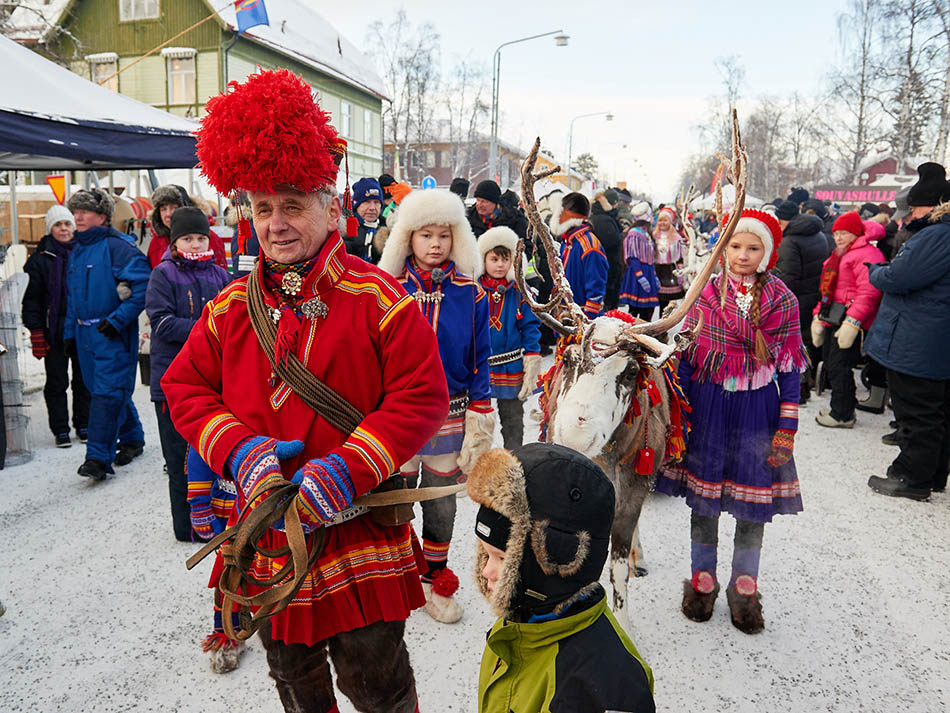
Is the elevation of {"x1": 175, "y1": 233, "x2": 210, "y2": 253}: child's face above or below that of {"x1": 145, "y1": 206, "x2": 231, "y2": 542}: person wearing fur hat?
above

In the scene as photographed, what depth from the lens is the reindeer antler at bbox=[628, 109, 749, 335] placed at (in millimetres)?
2968

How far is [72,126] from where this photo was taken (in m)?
5.25

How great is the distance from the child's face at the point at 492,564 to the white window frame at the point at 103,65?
2991cm

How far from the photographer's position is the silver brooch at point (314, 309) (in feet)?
6.08

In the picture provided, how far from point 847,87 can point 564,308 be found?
2878 centimetres

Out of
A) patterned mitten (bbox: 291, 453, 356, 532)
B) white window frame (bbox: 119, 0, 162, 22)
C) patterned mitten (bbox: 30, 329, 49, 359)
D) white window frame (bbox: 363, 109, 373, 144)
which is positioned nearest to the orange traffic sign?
patterned mitten (bbox: 30, 329, 49, 359)

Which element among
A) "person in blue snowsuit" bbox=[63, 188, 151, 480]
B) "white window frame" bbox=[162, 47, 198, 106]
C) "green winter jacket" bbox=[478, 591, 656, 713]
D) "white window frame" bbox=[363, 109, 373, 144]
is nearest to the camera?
"green winter jacket" bbox=[478, 591, 656, 713]

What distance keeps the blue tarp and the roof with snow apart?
17.3 m

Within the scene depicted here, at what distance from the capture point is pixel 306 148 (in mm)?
1742

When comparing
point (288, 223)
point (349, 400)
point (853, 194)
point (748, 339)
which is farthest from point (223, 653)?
point (853, 194)

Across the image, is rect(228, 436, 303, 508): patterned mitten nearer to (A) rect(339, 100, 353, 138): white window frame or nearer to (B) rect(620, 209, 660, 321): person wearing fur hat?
(B) rect(620, 209, 660, 321): person wearing fur hat

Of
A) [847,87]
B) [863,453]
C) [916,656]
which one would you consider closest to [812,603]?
[916,656]

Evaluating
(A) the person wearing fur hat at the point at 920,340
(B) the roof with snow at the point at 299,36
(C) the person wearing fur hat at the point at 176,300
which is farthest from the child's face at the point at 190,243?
(B) the roof with snow at the point at 299,36

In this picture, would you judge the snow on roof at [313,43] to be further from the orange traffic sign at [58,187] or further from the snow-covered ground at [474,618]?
the snow-covered ground at [474,618]
